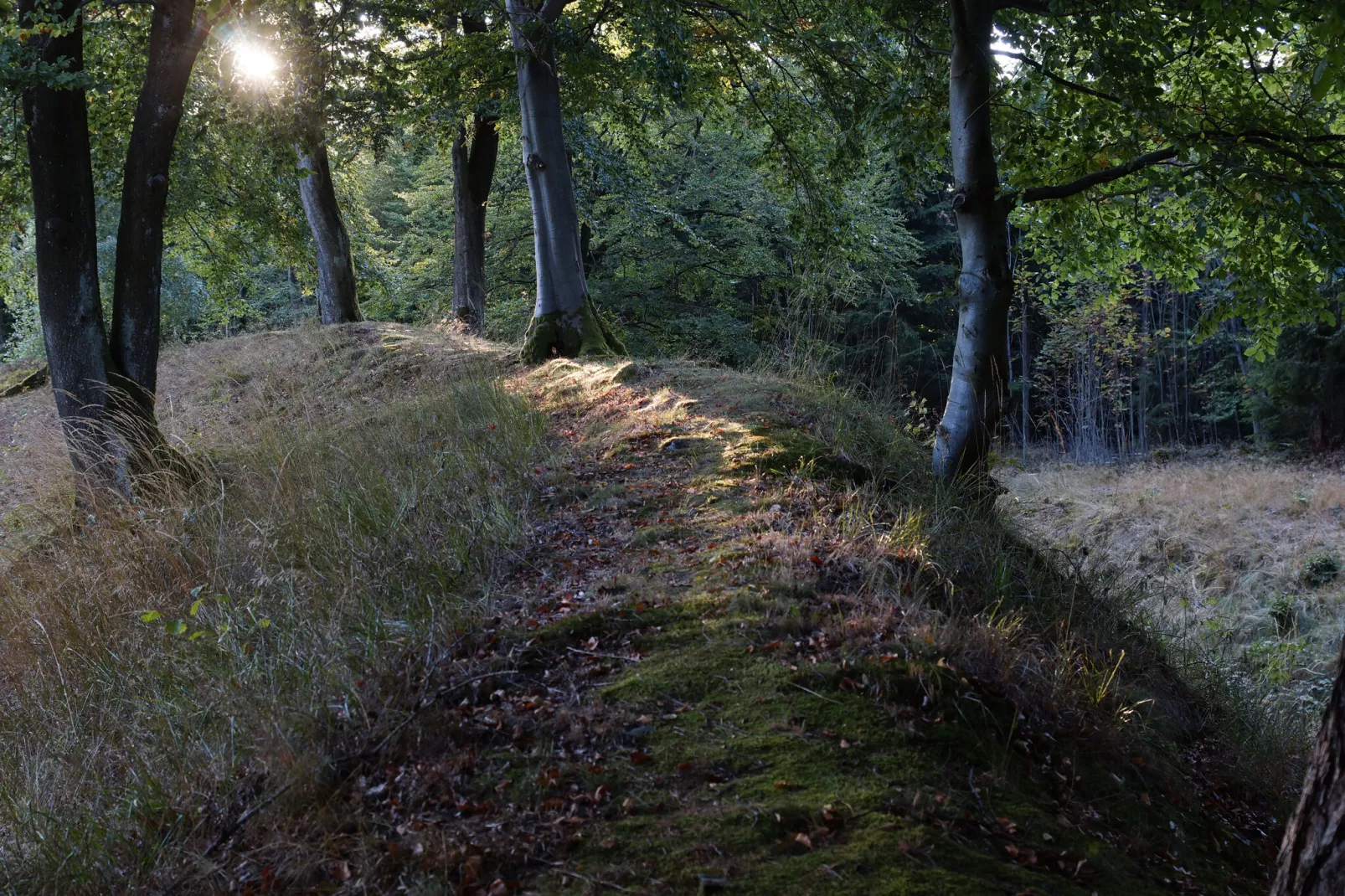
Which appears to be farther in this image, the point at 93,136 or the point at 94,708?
the point at 93,136

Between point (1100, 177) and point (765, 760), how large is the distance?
17.5 feet

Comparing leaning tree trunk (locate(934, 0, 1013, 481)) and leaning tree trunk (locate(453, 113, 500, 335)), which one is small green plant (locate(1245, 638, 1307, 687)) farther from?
leaning tree trunk (locate(453, 113, 500, 335))

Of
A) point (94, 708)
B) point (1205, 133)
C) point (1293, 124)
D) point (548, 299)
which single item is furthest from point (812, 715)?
point (548, 299)

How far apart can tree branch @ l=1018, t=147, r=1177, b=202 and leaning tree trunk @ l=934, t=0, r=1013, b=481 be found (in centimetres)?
24

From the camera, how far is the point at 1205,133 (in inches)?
251

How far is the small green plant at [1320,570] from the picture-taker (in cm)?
1194

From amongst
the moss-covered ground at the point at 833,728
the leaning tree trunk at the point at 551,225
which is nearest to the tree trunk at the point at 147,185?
the leaning tree trunk at the point at 551,225

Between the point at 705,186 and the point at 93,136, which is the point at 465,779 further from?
the point at 705,186

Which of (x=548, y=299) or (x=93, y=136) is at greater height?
(x=93, y=136)

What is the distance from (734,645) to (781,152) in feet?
27.6

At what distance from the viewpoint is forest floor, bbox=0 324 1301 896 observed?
2.46 meters

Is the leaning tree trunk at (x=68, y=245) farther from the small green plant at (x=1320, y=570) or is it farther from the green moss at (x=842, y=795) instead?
the small green plant at (x=1320, y=570)

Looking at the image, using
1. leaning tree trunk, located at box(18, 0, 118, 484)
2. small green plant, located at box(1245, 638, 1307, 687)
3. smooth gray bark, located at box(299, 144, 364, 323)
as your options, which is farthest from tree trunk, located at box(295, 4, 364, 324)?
small green plant, located at box(1245, 638, 1307, 687)

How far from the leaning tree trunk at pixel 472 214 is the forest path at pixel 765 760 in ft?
41.5
